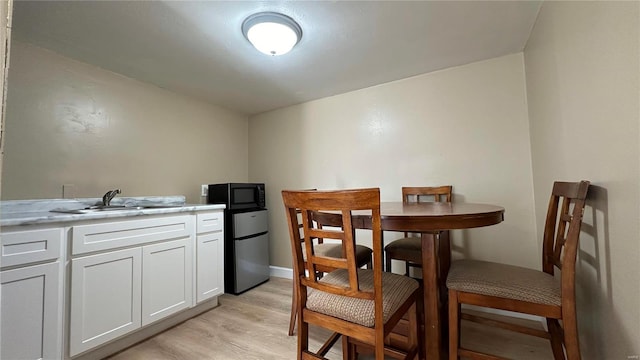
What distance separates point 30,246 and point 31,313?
1.12ft

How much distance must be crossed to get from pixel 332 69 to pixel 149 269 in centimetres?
216

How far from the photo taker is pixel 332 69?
7.59ft

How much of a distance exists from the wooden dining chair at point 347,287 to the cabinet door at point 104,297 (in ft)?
4.13

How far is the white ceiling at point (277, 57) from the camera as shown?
1547mm

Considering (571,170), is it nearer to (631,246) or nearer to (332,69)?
(631,246)

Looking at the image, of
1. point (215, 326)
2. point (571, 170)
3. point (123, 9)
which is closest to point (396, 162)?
point (571, 170)

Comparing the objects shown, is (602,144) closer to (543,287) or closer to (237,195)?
(543,287)

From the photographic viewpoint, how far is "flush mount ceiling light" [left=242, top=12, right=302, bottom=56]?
1599 millimetres

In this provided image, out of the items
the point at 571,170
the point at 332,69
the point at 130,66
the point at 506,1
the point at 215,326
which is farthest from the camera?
the point at 332,69

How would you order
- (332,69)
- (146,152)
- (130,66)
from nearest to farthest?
(130,66)
(332,69)
(146,152)

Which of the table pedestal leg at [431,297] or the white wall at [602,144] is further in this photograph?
the table pedestal leg at [431,297]

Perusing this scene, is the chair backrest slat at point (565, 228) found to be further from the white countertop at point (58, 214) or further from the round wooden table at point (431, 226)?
the white countertop at point (58, 214)

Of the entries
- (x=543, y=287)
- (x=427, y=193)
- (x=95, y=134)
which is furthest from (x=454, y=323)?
(x=95, y=134)

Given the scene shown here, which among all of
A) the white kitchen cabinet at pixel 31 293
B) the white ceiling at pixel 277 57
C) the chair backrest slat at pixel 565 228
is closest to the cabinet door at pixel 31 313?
the white kitchen cabinet at pixel 31 293
